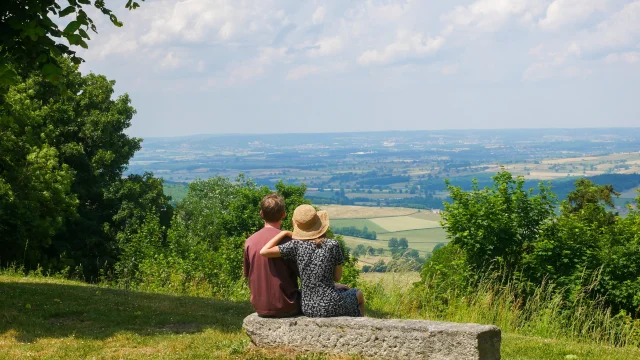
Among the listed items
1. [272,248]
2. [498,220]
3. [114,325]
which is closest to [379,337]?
[272,248]

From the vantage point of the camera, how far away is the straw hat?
7.72 meters

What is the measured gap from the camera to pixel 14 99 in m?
27.7

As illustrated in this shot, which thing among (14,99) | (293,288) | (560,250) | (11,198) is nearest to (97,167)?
(14,99)

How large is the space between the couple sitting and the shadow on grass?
2.62m

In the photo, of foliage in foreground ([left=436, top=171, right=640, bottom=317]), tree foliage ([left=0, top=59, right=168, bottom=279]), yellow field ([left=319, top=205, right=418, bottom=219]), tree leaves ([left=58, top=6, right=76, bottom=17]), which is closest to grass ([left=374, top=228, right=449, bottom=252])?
yellow field ([left=319, top=205, right=418, bottom=219])

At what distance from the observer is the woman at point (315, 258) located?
7.70 meters

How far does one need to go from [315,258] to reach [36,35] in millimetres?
4588

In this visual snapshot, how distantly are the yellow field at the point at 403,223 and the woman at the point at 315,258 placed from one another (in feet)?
439

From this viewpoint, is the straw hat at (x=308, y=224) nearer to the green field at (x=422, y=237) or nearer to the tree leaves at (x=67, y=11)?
the tree leaves at (x=67, y=11)

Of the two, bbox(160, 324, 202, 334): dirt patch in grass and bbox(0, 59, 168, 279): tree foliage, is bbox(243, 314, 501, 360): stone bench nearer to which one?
bbox(160, 324, 202, 334): dirt patch in grass

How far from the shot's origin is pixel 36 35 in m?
8.82

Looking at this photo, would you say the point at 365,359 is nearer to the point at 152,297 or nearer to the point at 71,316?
the point at 71,316

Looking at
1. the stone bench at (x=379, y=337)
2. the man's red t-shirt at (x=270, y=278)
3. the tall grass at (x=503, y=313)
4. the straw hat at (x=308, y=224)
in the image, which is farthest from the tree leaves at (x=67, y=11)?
the tall grass at (x=503, y=313)

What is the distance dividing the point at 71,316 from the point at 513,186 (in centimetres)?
1762
